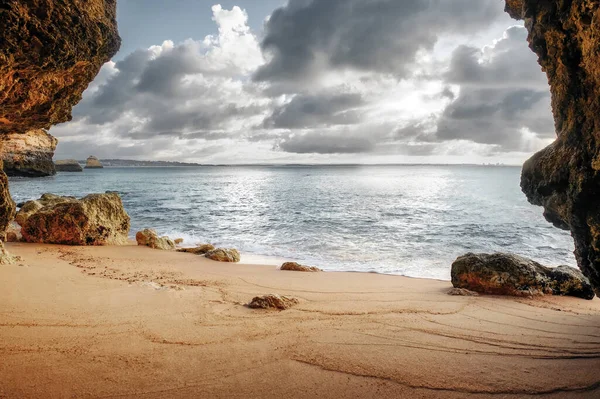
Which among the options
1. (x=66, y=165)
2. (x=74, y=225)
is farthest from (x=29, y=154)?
(x=66, y=165)

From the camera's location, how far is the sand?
10.3 feet

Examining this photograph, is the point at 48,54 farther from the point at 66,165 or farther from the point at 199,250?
the point at 66,165

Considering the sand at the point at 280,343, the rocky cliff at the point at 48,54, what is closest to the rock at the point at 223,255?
the sand at the point at 280,343

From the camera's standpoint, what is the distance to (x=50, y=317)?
4.48 meters

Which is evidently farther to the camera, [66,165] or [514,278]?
[66,165]

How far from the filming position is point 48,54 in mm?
4031

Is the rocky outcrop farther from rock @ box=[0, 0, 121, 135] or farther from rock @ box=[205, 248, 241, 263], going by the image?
rock @ box=[205, 248, 241, 263]

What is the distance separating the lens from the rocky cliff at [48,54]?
3.62 meters

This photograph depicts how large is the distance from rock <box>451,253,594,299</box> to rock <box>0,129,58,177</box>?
64910 millimetres

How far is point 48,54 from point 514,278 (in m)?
8.80

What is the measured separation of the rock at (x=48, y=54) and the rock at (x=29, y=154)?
61.2 m

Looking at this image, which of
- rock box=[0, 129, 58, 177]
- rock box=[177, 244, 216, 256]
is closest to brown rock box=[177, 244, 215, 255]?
rock box=[177, 244, 216, 256]

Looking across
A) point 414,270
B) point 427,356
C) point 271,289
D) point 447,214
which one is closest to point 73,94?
point 271,289

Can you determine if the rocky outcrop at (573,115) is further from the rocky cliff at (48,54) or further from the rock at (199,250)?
the rock at (199,250)
